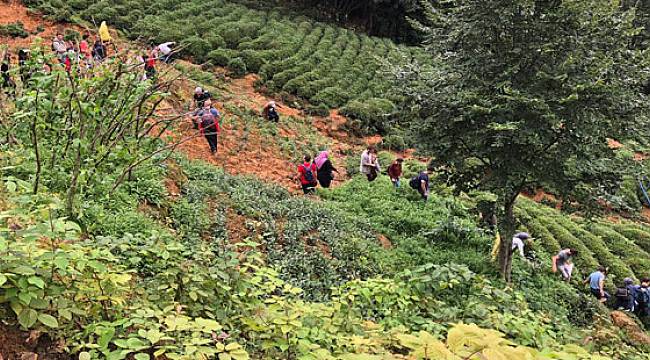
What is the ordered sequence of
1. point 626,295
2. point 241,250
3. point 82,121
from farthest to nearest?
point 626,295 < point 241,250 < point 82,121

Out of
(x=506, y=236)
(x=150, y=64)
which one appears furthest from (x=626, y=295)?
(x=150, y=64)

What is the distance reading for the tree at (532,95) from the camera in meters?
7.58

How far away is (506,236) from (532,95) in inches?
98.5

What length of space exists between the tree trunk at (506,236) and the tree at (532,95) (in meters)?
0.03

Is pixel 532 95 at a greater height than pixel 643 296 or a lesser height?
greater

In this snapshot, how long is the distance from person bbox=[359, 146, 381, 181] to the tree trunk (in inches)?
161

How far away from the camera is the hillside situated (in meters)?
2.62

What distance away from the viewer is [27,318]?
2424mm

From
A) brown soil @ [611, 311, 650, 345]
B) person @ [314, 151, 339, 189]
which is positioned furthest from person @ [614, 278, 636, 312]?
person @ [314, 151, 339, 189]

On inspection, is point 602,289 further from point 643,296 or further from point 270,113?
point 270,113

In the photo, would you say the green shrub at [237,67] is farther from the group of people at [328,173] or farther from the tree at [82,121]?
the tree at [82,121]

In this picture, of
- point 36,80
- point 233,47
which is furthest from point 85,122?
point 233,47

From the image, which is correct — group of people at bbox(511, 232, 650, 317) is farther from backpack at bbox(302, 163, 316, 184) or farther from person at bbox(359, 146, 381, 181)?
backpack at bbox(302, 163, 316, 184)

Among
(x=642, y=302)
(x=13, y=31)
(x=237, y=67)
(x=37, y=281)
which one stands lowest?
(x=642, y=302)
